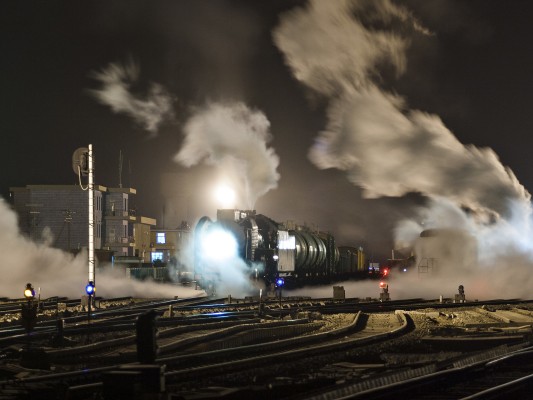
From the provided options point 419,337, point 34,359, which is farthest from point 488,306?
point 34,359

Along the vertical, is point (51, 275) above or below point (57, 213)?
below

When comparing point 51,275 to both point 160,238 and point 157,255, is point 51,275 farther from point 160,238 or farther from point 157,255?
point 160,238

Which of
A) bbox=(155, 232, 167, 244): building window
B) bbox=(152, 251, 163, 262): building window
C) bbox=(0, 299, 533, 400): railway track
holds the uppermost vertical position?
bbox=(155, 232, 167, 244): building window

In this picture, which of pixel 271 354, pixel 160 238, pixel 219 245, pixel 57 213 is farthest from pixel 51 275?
pixel 160 238

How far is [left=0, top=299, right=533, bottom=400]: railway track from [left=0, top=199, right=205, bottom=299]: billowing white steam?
16070mm

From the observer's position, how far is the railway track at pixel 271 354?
13.2 metres

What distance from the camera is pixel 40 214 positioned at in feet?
275

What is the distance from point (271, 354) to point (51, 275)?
121 feet

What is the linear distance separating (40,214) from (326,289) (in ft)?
128

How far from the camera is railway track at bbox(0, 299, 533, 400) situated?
13.2 metres

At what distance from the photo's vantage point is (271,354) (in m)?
18.3

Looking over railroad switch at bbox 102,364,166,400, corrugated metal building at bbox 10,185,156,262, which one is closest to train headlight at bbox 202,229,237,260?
railroad switch at bbox 102,364,166,400

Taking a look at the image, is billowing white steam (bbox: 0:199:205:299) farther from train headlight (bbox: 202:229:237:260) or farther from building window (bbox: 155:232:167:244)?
building window (bbox: 155:232:167:244)

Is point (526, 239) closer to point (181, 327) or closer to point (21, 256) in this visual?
point (21, 256)
